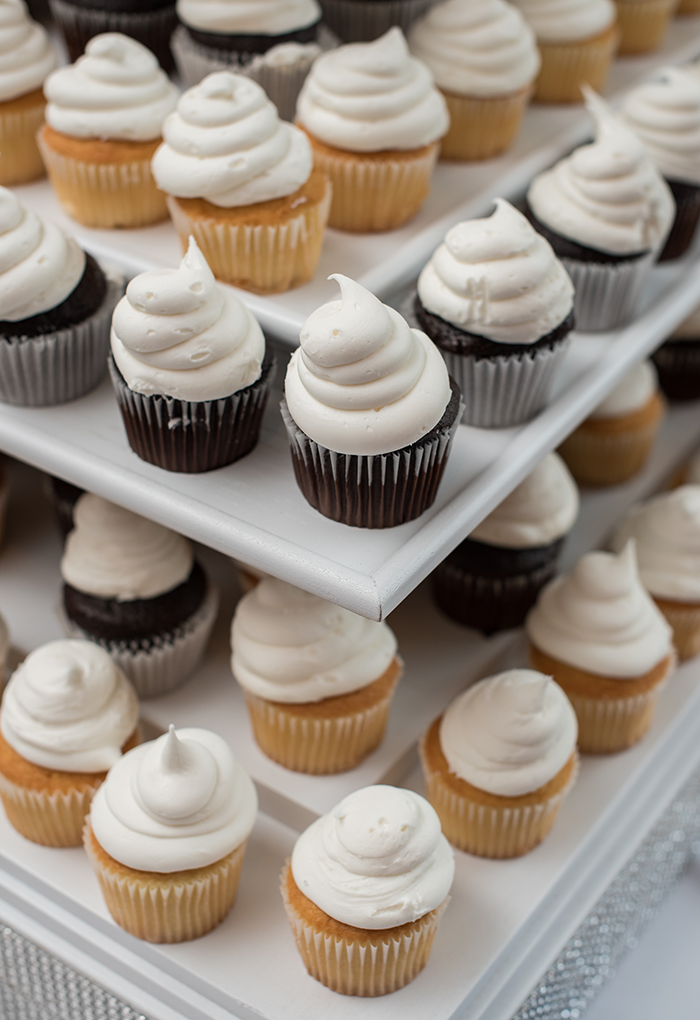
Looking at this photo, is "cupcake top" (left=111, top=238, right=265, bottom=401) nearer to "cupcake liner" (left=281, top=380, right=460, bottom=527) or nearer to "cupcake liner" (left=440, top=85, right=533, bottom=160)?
"cupcake liner" (left=281, top=380, right=460, bottom=527)

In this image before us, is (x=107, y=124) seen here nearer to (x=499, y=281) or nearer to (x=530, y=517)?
(x=499, y=281)

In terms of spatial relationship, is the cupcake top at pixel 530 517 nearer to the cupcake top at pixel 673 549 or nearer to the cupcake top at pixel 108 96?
the cupcake top at pixel 673 549

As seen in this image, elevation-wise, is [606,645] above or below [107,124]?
below

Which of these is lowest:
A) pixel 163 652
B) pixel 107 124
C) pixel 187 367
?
pixel 163 652

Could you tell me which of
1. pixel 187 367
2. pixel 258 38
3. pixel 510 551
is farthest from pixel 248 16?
pixel 510 551

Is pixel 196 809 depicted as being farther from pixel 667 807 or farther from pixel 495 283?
pixel 667 807

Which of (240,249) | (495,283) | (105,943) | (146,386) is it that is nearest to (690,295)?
(495,283)
